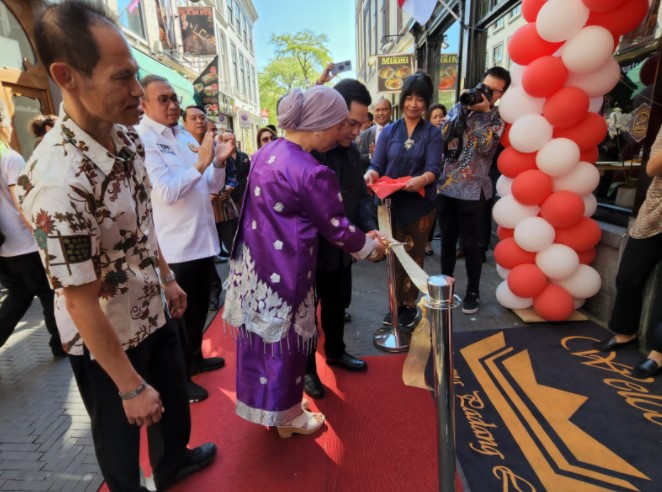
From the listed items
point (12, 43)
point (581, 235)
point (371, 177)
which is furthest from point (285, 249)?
point (12, 43)

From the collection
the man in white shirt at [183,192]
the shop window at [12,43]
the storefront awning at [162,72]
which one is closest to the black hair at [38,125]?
the man in white shirt at [183,192]

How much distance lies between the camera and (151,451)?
4.82ft

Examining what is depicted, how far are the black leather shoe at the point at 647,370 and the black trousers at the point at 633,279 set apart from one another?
0.35 ft

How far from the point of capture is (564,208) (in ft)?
8.89

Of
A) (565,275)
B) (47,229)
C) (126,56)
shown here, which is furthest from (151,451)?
(565,275)

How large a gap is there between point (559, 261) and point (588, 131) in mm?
972

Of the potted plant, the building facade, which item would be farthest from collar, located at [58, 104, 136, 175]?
the potted plant

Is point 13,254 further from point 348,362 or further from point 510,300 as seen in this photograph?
point 510,300

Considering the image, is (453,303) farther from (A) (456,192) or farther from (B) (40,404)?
(B) (40,404)

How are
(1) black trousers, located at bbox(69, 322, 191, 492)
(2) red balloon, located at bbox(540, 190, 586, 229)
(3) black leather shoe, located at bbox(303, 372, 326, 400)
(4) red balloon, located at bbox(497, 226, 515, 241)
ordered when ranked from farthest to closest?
(4) red balloon, located at bbox(497, 226, 515, 241), (2) red balloon, located at bbox(540, 190, 586, 229), (3) black leather shoe, located at bbox(303, 372, 326, 400), (1) black trousers, located at bbox(69, 322, 191, 492)

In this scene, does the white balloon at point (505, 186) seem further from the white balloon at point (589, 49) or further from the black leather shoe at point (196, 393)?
the black leather shoe at point (196, 393)

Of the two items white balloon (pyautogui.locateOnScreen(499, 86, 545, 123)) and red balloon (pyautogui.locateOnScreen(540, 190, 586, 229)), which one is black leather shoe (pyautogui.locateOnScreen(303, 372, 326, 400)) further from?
white balloon (pyautogui.locateOnScreen(499, 86, 545, 123))

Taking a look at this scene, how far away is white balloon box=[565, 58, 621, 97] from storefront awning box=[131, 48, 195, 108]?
6859 millimetres

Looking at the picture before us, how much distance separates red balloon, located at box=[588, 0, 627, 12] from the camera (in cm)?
237
